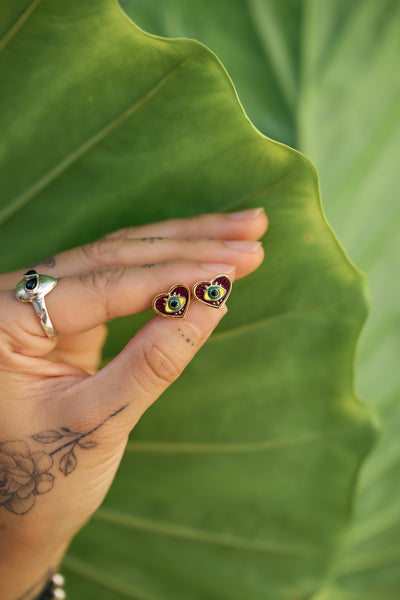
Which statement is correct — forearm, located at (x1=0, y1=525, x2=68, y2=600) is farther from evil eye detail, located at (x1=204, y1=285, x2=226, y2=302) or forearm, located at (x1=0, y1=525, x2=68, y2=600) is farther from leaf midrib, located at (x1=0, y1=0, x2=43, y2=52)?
leaf midrib, located at (x1=0, y1=0, x2=43, y2=52)

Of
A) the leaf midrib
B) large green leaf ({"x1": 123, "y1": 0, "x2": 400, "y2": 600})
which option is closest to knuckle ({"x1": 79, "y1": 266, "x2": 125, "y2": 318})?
the leaf midrib

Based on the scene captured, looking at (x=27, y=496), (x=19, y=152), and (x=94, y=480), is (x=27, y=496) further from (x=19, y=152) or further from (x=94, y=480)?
(x=19, y=152)

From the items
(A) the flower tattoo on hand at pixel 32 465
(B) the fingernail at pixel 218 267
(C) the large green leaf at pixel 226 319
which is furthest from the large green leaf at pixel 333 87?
(A) the flower tattoo on hand at pixel 32 465

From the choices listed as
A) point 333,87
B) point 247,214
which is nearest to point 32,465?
point 247,214

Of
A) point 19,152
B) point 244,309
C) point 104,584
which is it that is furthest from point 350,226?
point 104,584

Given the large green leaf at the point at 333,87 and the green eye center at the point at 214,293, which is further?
the large green leaf at the point at 333,87

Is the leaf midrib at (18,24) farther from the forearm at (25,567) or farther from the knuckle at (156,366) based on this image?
the forearm at (25,567)
